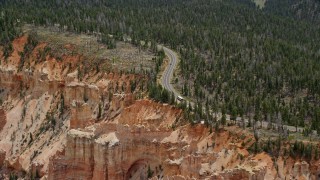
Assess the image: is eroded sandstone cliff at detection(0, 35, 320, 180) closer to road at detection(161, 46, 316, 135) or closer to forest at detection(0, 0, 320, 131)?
forest at detection(0, 0, 320, 131)

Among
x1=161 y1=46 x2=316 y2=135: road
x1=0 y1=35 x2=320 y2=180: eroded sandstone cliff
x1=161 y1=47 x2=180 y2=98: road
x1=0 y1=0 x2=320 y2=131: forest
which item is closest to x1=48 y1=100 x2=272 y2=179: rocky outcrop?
x1=0 y1=35 x2=320 y2=180: eroded sandstone cliff

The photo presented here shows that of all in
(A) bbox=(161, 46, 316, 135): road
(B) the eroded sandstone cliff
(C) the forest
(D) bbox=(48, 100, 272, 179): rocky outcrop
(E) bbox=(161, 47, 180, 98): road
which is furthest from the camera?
(E) bbox=(161, 47, 180, 98): road

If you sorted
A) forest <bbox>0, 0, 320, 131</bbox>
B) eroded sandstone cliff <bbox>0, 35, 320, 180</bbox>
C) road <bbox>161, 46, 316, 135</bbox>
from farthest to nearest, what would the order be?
forest <bbox>0, 0, 320, 131</bbox> → road <bbox>161, 46, 316, 135</bbox> → eroded sandstone cliff <bbox>0, 35, 320, 180</bbox>

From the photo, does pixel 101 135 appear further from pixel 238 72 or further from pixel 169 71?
pixel 238 72

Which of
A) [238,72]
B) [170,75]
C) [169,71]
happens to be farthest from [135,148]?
[238,72]

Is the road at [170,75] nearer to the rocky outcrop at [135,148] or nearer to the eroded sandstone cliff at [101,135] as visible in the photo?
the eroded sandstone cliff at [101,135]

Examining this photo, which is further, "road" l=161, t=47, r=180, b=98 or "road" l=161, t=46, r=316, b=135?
"road" l=161, t=47, r=180, b=98

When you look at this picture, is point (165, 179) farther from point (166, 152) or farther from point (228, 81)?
point (228, 81)

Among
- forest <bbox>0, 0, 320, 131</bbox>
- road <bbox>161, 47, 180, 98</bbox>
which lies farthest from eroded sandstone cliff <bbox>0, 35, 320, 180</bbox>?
road <bbox>161, 47, 180, 98</bbox>
